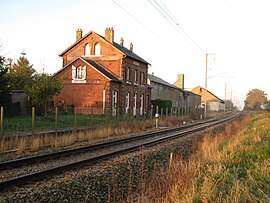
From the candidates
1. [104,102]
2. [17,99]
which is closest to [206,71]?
[104,102]

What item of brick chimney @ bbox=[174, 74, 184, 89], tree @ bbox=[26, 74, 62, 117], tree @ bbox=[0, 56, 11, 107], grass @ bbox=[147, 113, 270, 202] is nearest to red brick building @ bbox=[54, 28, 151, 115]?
tree @ bbox=[26, 74, 62, 117]

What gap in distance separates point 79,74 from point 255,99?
346 feet

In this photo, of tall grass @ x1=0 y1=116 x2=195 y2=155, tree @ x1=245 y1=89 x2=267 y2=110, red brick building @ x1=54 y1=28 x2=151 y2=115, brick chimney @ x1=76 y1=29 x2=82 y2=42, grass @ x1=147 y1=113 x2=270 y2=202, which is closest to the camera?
grass @ x1=147 y1=113 x2=270 y2=202

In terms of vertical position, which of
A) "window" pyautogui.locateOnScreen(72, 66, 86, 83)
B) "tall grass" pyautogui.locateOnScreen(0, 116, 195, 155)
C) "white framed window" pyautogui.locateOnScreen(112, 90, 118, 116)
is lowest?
"tall grass" pyautogui.locateOnScreen(0, 116, 195, 155)

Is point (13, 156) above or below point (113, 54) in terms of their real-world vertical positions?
below

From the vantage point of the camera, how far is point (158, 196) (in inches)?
263

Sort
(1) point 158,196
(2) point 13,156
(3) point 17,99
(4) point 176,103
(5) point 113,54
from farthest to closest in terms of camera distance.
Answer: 1. (4) point 176,103
2. (5) point 113,54
3. (3) point 17,99
4. (2) point 13,156
5. (1) point 158,196

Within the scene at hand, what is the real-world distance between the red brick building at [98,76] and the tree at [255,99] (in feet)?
312

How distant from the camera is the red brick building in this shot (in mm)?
37094

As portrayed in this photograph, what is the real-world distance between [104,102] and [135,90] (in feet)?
26.1

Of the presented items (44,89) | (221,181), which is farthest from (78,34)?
(221,181)

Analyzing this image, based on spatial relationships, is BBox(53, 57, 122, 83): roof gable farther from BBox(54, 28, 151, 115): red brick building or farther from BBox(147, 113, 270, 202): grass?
BBox(147, 113, 270, 202): grass

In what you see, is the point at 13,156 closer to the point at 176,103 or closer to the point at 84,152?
the point at 84,152

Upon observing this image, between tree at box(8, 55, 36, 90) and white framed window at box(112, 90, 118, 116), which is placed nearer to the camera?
white framed window at box(112, 90, 118, 116)
